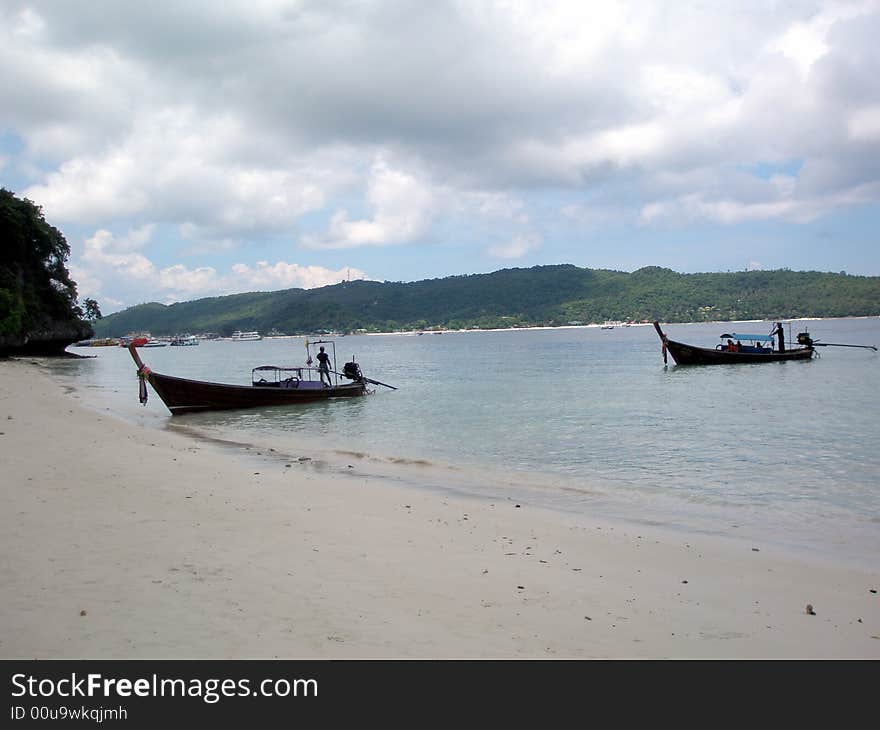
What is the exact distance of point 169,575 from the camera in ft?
17.5

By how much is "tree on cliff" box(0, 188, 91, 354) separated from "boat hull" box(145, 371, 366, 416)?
33.5 metres

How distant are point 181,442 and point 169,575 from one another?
11633 mm

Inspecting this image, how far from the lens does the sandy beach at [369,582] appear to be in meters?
4.35

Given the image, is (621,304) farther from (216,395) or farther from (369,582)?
(369,582)

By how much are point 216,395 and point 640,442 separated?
1603 cm

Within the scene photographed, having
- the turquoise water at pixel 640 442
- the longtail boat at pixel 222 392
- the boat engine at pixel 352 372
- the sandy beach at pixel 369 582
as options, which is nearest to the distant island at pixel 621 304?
the turquoise water at pixel 640 442

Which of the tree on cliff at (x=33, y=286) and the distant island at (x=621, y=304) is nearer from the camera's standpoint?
the tree on cliff at (x=33, y=286)

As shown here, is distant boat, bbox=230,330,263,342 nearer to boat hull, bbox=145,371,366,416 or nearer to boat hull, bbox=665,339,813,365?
boat hull, bbox=665,339,813,365

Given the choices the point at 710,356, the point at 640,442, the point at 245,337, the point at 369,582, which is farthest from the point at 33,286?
the point at 245,337

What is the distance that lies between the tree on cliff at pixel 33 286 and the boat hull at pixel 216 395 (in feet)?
110

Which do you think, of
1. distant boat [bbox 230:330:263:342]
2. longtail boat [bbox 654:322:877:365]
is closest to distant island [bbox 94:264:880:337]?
distant boat [bbox 230:330:263:342]

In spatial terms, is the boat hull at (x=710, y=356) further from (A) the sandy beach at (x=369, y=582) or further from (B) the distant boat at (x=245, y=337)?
(B) the distant boat at (x=245, y=337)

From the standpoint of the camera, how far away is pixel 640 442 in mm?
17281
